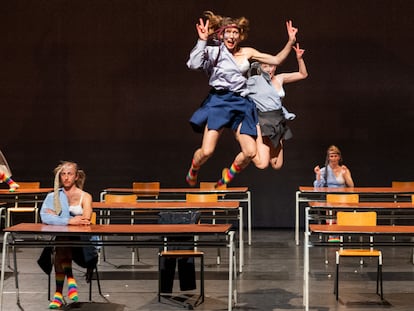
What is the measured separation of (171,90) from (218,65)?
623 centimetres

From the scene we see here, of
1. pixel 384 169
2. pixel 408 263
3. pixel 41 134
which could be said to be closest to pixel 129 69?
pixel 41 134

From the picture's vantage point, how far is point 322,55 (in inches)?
457

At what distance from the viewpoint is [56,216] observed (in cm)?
638

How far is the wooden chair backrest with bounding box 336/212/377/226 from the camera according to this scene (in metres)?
6.85

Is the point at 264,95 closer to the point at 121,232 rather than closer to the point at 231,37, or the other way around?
the point at 231,37

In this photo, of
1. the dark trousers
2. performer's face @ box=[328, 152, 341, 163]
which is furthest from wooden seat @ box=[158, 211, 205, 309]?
performer's face @ box=[328, 152, 341, 163]

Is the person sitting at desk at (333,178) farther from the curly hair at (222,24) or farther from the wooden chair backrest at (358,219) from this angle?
the curly hair at (222,24)

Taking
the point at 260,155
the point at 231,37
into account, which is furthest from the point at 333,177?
the point at 231,37

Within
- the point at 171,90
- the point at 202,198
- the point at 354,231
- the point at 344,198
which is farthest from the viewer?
Result: the point at 171,90

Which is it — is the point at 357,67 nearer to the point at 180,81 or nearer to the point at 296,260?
the point at 180,81

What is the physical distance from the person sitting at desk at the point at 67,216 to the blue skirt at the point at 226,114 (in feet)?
4.31

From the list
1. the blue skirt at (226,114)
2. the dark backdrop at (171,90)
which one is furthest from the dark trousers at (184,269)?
the dark backdrop at (171,90)

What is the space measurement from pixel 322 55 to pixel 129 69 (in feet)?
9.52

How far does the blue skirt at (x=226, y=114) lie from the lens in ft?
18.7
